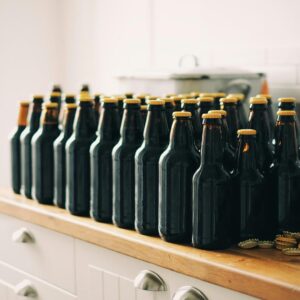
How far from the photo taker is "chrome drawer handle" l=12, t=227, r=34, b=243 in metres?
1.80

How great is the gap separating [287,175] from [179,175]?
224 mm

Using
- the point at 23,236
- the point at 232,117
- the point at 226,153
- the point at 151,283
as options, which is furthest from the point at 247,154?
the point at 23,236

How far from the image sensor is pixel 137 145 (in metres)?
1.52

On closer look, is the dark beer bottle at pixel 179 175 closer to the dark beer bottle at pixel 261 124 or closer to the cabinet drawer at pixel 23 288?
the dark beer bottle at pixel 261 124

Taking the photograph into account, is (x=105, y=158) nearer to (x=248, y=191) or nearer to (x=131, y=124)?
(x=131, y=124)

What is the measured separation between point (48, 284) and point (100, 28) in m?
1.66

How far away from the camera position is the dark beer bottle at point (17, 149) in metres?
1.92

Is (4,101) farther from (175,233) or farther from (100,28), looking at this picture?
(175,233)

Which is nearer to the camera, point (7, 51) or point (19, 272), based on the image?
point (19, 272)

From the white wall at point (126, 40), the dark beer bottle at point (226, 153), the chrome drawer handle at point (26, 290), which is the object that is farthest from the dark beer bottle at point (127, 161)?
the white wall at point (126, 40)

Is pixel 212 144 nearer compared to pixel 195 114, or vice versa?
pixel 212 144

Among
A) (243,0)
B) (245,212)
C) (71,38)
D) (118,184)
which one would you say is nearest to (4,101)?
(71,38)

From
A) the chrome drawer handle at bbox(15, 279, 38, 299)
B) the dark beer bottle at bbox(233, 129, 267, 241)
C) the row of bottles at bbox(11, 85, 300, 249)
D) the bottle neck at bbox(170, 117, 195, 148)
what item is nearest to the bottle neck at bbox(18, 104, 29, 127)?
the row of bottles at bbox(11, 85, 300, 249)

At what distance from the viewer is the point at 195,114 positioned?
1521 mm
